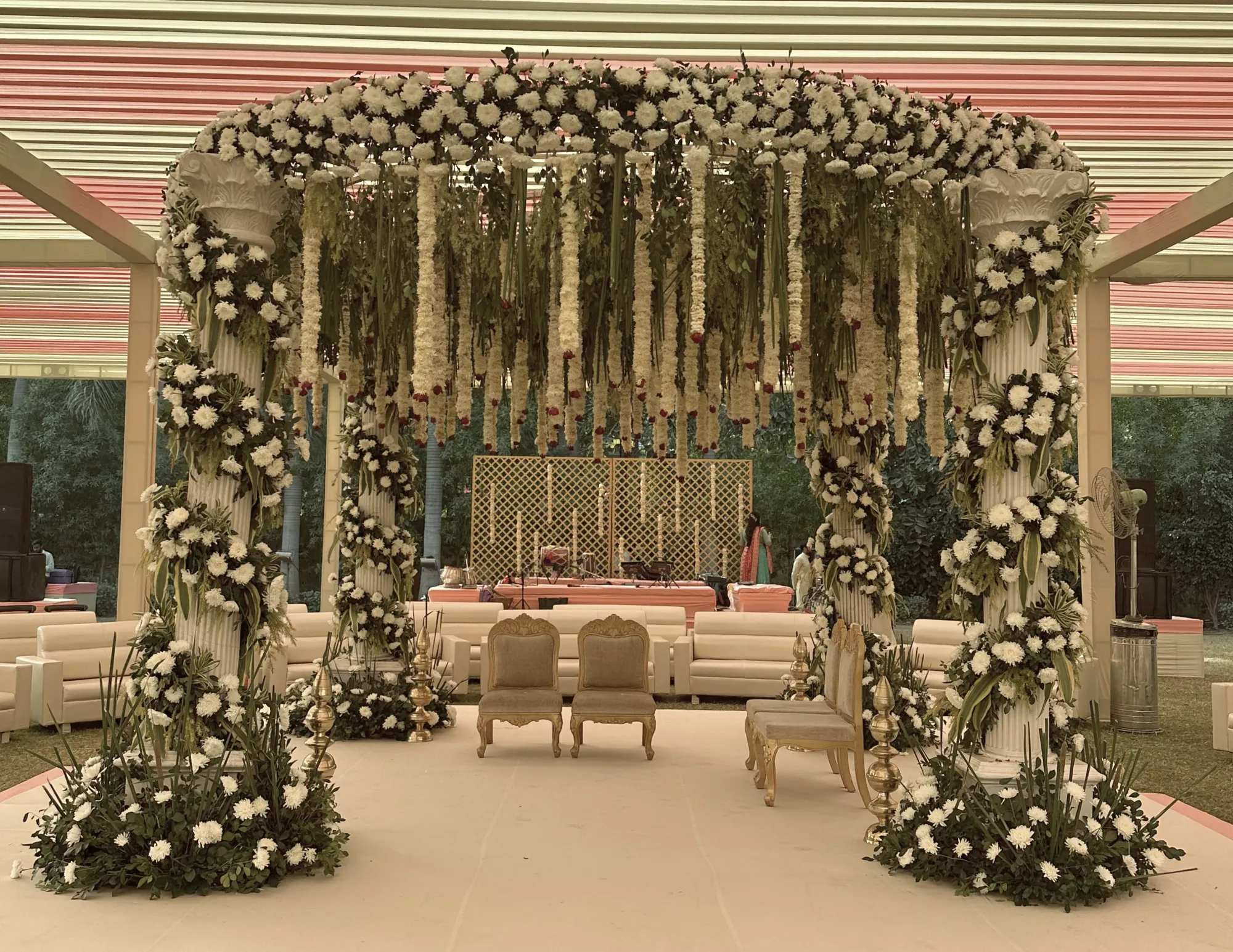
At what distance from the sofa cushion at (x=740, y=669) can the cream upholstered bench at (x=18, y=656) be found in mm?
5986

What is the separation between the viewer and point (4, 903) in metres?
4.65

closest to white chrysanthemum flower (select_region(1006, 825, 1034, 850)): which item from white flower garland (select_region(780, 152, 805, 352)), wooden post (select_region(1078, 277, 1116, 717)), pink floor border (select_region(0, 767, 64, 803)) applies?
white flower garland (select_region(780, 152, 805, 352))

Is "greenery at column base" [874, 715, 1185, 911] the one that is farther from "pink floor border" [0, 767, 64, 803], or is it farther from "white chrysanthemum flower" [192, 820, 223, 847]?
"pink floor border" [0, 767, 64, 803]

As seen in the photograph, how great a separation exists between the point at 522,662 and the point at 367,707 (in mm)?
1400

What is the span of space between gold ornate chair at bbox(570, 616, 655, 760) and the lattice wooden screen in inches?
325

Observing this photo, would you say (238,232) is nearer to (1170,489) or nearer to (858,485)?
(858,485)

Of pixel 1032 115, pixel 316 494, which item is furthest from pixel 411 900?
pixel 316 494

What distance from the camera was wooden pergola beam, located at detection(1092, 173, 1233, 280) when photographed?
7934 millimetres

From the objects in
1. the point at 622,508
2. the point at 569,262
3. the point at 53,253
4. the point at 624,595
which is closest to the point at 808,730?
the point at 569,262

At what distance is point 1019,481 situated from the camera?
5.41 meters

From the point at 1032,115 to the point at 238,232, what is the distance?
5181mm

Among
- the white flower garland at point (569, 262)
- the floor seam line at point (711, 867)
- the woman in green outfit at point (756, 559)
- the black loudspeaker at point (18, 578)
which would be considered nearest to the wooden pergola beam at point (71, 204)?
the white flower garland at point (569, 262)

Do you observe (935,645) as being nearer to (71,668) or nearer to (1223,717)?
(1223,717)

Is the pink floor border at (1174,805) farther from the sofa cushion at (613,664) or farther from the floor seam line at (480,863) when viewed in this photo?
the sofa cushion at (613,664)
